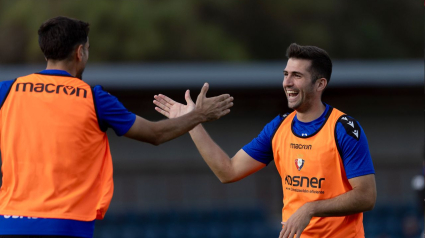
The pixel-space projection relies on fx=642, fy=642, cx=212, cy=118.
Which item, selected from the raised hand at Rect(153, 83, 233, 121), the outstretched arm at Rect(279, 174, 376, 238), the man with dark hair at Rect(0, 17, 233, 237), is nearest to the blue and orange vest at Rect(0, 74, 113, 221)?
the man with dark hair at Rect(0, 17, 233, 237)

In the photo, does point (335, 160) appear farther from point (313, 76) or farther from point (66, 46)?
point (66, 46)

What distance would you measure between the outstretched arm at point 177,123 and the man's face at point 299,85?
538 mm

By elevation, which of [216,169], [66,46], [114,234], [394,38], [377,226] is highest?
[394,38]

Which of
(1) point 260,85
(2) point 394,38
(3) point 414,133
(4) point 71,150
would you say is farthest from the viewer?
(2) point 394,38

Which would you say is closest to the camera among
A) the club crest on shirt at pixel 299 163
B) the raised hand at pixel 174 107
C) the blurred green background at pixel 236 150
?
the club crest on shirt at pixel 299 163

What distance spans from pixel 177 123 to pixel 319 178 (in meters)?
1.24

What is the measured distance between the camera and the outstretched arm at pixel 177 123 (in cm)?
461

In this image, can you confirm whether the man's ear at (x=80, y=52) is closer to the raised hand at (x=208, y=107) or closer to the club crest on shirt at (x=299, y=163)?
the raised hand at (x=208, y=107)

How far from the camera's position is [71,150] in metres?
4.32

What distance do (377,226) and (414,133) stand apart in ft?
9.23

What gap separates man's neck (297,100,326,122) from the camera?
5.36m

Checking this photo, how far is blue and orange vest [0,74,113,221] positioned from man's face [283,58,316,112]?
1.76 m

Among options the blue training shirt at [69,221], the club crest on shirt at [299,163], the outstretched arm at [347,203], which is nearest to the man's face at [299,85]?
the club crest on shirt at [299,163]

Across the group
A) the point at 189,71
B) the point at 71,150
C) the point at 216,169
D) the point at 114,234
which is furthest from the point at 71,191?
the point at 114,234
